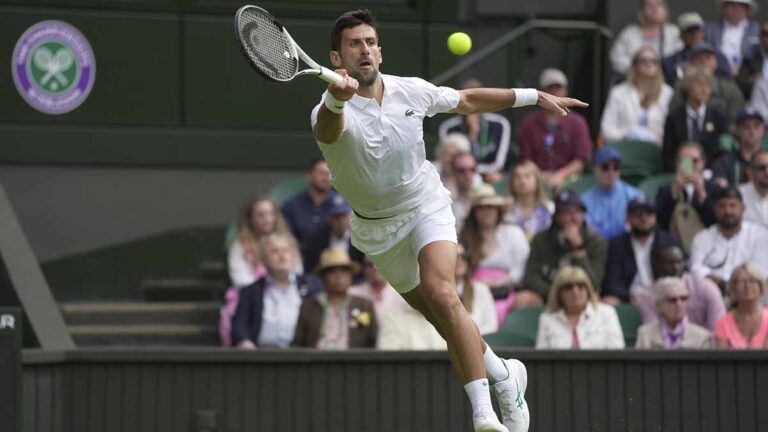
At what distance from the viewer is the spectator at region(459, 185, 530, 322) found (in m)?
11.9

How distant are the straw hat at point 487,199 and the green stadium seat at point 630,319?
115 centimetres

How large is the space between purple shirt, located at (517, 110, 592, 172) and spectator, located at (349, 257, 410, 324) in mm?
2433

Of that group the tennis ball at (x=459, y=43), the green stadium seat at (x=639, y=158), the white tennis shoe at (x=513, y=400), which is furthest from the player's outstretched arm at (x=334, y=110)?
the green stadium seat at (x=639, y=158)

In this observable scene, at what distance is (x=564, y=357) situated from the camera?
33.0ft

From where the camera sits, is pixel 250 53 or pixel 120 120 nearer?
pixel 250 53

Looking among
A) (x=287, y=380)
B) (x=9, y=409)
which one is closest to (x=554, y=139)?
(x=287, y=380)

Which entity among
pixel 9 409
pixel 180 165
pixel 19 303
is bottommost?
pixel 9 409

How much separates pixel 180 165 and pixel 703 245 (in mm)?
4737

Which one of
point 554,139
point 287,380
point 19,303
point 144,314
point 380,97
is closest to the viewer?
point 380,97

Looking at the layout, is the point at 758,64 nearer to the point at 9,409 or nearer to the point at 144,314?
the point at 144,314

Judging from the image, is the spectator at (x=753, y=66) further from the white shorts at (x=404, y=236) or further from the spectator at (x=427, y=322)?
the white shorts at (x=404, y=236)

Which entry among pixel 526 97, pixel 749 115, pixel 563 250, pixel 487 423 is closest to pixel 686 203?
pixel 749 115

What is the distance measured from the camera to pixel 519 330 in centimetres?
1119

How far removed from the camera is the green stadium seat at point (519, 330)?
11.1m
